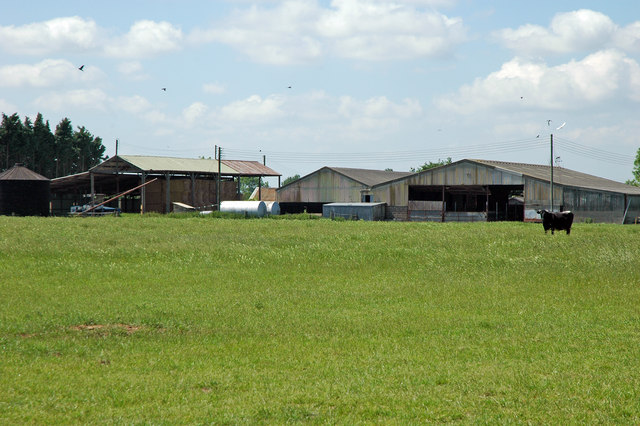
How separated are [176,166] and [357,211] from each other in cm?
2324

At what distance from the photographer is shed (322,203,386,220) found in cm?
7319

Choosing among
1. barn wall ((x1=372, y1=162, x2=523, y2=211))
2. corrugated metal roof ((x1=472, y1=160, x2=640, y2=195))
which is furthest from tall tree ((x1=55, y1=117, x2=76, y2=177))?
corrugated metal roof ((x1=472, y1=160, x2=640, y2=195))

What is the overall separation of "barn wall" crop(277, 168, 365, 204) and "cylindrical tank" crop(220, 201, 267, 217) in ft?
44.3

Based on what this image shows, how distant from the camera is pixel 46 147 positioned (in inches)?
4464

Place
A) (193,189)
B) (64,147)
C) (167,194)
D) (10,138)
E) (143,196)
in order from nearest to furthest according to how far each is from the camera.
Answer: (143,196)
(167,194)
(193,189)
(10,138)
(64,147)

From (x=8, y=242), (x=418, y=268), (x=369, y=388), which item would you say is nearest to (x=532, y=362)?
(x=369, y=388)

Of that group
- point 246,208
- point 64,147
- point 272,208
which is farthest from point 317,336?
point 64,147

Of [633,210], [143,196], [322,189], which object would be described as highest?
[322,189]

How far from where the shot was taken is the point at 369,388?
10.5m

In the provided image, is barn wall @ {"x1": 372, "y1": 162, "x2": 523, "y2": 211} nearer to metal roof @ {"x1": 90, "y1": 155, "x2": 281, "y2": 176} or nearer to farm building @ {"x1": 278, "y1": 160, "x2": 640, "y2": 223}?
farm building @ {"x1": 278, "y1": 160, "x2": 640, "y2": 223}

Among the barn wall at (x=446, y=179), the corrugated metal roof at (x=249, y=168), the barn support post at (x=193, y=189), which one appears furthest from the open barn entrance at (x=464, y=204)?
the barn support post at (x=193, y=189)

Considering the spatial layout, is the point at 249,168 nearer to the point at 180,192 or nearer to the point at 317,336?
the point at 180,192

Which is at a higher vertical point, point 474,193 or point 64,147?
point 64,147

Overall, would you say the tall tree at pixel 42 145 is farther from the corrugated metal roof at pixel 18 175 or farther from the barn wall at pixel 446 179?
the barn wall at pixel 446 179
